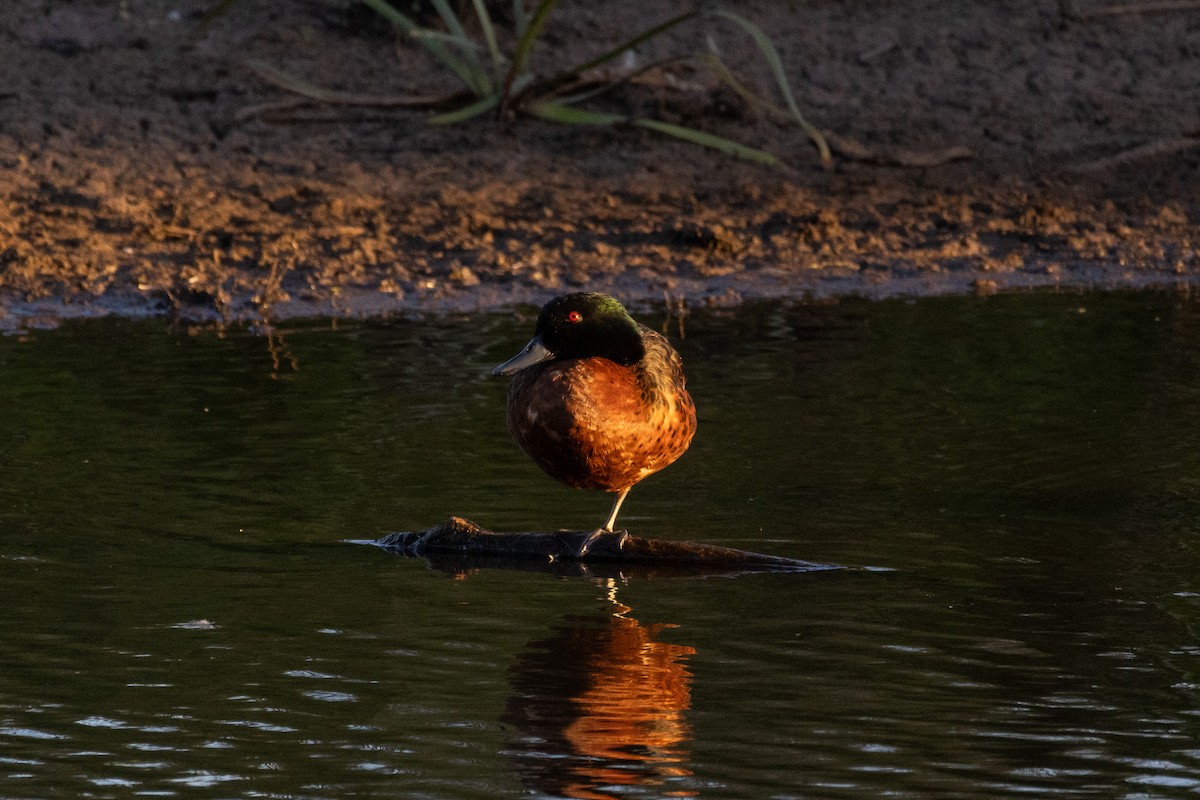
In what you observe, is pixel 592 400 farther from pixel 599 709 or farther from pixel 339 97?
pixel 339 97

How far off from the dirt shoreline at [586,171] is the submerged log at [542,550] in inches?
189

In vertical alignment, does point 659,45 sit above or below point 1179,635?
above

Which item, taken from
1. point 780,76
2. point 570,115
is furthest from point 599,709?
point 570,115

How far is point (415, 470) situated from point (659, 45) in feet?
25.1

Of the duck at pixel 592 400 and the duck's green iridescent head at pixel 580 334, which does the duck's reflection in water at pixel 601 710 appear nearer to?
the duck at pixel 592 400

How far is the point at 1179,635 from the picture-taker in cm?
596

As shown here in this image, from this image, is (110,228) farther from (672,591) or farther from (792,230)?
(672,591)

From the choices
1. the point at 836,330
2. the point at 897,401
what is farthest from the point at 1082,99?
the point at 897,401

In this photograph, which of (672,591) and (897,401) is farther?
(897,401)

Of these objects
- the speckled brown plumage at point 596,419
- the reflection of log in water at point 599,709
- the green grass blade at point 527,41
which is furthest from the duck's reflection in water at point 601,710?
the green grass blade at point 527,41

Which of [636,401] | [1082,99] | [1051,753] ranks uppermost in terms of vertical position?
[1082,99]

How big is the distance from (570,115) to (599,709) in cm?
848

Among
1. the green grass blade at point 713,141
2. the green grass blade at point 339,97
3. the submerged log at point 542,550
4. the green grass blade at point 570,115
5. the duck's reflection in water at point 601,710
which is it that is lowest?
the duck's reflection in water at point 601,710

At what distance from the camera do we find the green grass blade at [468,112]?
13.5 metres
